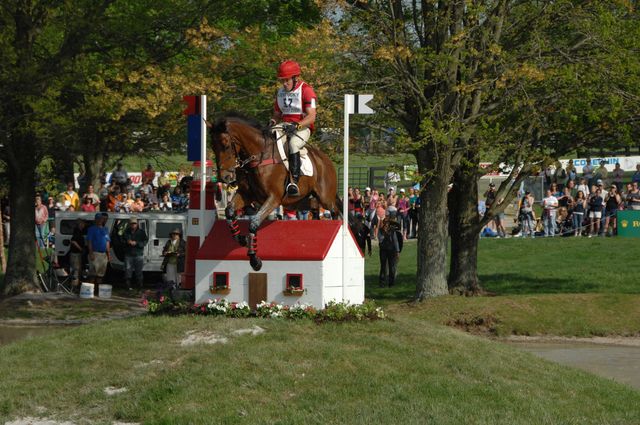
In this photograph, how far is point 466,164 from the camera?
2612 centimetres

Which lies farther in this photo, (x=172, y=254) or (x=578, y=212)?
(x=578, y=212)

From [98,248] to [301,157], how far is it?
13935 mm

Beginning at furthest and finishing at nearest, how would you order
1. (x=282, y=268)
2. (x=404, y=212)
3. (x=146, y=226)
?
(x=404, y=212)
(x=146, y=226)
(x=282, y=268)

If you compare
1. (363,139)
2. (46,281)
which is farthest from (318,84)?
(46,281)

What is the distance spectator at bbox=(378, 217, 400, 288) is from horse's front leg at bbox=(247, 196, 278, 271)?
589 inches

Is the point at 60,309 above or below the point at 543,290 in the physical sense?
below

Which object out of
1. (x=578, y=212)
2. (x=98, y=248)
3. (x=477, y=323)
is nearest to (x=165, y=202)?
(x=98, y=248)

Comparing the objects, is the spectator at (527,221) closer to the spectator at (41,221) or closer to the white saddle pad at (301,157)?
the spectator at (41,221)

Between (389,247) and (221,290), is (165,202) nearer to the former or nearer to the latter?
(389,247)

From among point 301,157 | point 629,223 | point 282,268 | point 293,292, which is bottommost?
point 293,292

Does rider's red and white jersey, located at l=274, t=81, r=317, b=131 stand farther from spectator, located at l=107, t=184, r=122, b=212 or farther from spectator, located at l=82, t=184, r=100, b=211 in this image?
spectator, located at l=107, t=184, r=122, b=212

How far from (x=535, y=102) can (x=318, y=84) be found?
4.91 m

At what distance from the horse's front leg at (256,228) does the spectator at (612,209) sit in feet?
80.7

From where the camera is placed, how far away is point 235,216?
16.5 m
